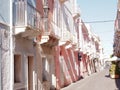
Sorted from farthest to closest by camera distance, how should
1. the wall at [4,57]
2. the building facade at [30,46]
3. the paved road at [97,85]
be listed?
the paved road at [97,85] < the building facade at [30,46] < the wall at [4,57]

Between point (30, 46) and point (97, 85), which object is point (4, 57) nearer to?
point (30, 46)

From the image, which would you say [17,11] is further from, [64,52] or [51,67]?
[64,52]

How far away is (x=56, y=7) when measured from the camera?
961 inches

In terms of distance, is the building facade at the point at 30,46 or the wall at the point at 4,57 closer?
the wall at the point at 4,57

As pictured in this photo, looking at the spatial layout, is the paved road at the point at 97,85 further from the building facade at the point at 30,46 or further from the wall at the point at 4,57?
the wall at the point at 4,57

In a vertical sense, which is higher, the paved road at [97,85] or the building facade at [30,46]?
the building facade at [30,46]

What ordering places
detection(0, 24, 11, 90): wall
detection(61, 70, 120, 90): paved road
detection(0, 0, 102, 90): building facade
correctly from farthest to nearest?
detection(61, 70, 120, 90): paved road, detection(0, 0, 102, 90): building facade, detection(0, 24, 11, 90): wall

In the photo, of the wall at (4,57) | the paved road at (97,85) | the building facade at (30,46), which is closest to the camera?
the wall at (4,57)

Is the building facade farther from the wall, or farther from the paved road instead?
the paved road

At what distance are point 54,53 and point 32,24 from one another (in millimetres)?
8380

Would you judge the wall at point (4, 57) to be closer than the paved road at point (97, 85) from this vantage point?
Yes

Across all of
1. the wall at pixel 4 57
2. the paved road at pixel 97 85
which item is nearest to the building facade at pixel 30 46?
the wall at pixel 4 57

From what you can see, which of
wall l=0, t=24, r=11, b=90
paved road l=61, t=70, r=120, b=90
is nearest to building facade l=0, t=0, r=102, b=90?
wall l=0, t=24, r=11, b=90

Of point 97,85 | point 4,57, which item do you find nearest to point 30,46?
point 4,57
